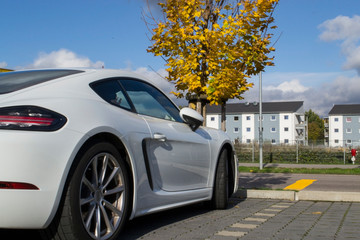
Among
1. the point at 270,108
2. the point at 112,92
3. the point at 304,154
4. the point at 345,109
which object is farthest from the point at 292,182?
the point at 345,109

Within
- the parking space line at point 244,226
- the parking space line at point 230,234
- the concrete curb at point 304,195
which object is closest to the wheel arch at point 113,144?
the parking space line at point 230,234

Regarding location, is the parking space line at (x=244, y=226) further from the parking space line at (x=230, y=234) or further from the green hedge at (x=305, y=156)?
the green hedge at (x=305, y=156)

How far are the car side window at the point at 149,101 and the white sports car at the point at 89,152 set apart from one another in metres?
0.01

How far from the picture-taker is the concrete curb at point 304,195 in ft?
23.7

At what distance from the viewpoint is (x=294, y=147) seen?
101 ft

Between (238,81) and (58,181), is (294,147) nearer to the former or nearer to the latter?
(238,81)

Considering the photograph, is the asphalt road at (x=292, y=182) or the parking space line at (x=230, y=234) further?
the asphalt road at (x=292, y=182)

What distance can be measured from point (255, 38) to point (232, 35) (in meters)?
0.49

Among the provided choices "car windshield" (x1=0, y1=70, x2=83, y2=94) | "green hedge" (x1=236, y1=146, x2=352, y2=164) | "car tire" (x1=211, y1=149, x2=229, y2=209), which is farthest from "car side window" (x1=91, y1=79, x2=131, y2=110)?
"green hedge" (x1=236, y1=146, x2=352, y2=164)

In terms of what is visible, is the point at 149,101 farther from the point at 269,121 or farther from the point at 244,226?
the point at 269,121

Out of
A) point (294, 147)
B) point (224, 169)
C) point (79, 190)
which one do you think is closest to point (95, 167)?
point (79, 190)

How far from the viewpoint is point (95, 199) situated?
11.1 ft

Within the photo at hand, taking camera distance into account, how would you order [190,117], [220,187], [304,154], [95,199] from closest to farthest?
[95,199]
[190,117]
[220,187]
[304,154]

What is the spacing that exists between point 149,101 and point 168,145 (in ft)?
1.69
